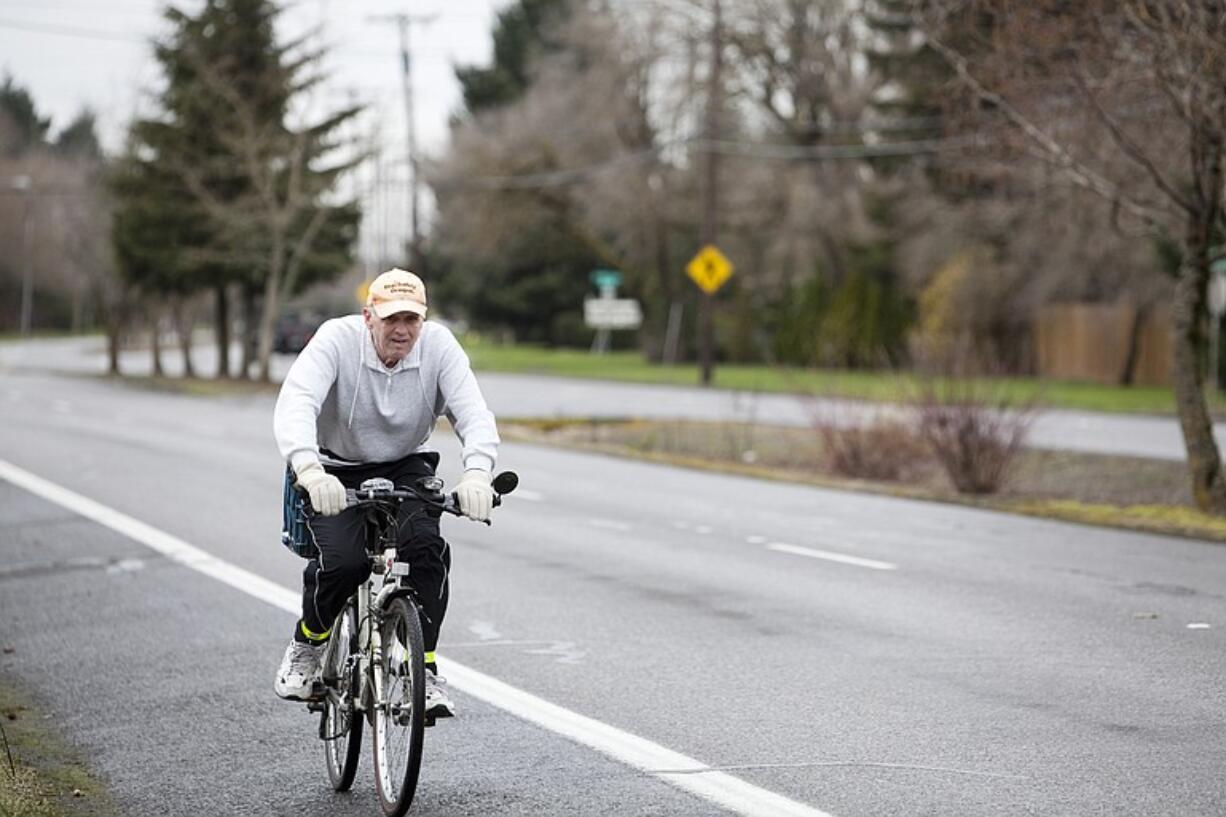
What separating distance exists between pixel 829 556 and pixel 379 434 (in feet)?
24.6

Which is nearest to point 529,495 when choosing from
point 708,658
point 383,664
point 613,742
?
point 708,658

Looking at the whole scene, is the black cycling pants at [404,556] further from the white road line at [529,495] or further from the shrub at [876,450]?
the shrub at [876,450]

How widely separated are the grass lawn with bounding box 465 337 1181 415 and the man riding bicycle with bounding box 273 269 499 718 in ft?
42.2

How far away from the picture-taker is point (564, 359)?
6769 cm

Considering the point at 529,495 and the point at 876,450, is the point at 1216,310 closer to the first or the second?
the point at 876,450

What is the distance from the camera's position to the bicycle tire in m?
6.34

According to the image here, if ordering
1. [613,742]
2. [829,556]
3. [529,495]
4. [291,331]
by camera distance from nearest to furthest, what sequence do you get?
[613,742]
[829,556]
[529,495]
[291,331]

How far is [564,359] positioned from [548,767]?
2402 inches

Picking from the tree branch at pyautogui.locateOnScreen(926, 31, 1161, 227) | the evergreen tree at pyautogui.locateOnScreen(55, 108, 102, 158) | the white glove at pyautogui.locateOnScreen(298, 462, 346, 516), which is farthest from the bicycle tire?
the evergreen tree at pyautogui.locateOnScreen(55, 108, 102, 158)

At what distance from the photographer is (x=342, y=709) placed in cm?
642

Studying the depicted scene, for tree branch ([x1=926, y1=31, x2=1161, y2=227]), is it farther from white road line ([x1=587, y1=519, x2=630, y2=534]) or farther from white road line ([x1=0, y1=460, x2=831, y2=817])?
white road line ([x1=0, y1=460, x2=831, y2=817])

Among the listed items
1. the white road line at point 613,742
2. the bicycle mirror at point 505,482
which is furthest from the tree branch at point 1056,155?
the bicycle mirror at point 505,482

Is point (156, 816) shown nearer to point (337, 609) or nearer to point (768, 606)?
point (337, 609)

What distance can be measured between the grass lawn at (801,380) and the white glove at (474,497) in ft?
43.6
